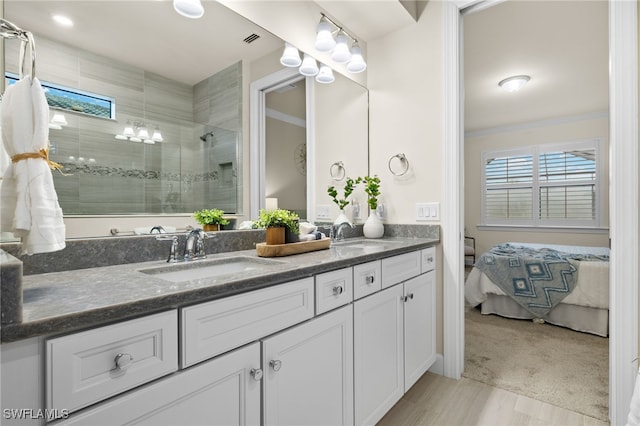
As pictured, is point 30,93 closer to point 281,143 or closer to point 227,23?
point 227,23

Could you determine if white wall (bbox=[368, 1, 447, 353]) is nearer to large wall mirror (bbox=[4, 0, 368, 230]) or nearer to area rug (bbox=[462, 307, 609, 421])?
area rug (bbox=[462, 307, 609, 421])

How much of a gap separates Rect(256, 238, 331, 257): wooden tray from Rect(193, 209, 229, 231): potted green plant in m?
0.24

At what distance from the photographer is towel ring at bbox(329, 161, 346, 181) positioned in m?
2.37

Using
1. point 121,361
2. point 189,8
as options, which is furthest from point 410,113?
point 121,361

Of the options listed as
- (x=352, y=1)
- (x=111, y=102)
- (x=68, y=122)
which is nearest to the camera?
(x=68, y=122)

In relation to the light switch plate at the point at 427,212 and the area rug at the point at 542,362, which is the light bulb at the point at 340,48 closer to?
the light switch plate at the point at 427,212

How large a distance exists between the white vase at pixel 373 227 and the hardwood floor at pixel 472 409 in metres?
1.01

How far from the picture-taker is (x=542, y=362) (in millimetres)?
2301

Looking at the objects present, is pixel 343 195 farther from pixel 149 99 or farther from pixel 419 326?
pixel 149 99

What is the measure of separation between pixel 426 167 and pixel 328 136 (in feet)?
2.39

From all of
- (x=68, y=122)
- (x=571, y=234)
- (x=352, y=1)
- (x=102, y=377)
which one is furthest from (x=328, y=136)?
(x=571, y=234)

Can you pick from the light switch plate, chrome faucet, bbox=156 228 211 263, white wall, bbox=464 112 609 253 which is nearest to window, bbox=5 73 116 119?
chrome faucet, bbox=156 228 211 263

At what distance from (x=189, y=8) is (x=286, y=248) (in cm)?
116

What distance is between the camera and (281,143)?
1.94 meters
